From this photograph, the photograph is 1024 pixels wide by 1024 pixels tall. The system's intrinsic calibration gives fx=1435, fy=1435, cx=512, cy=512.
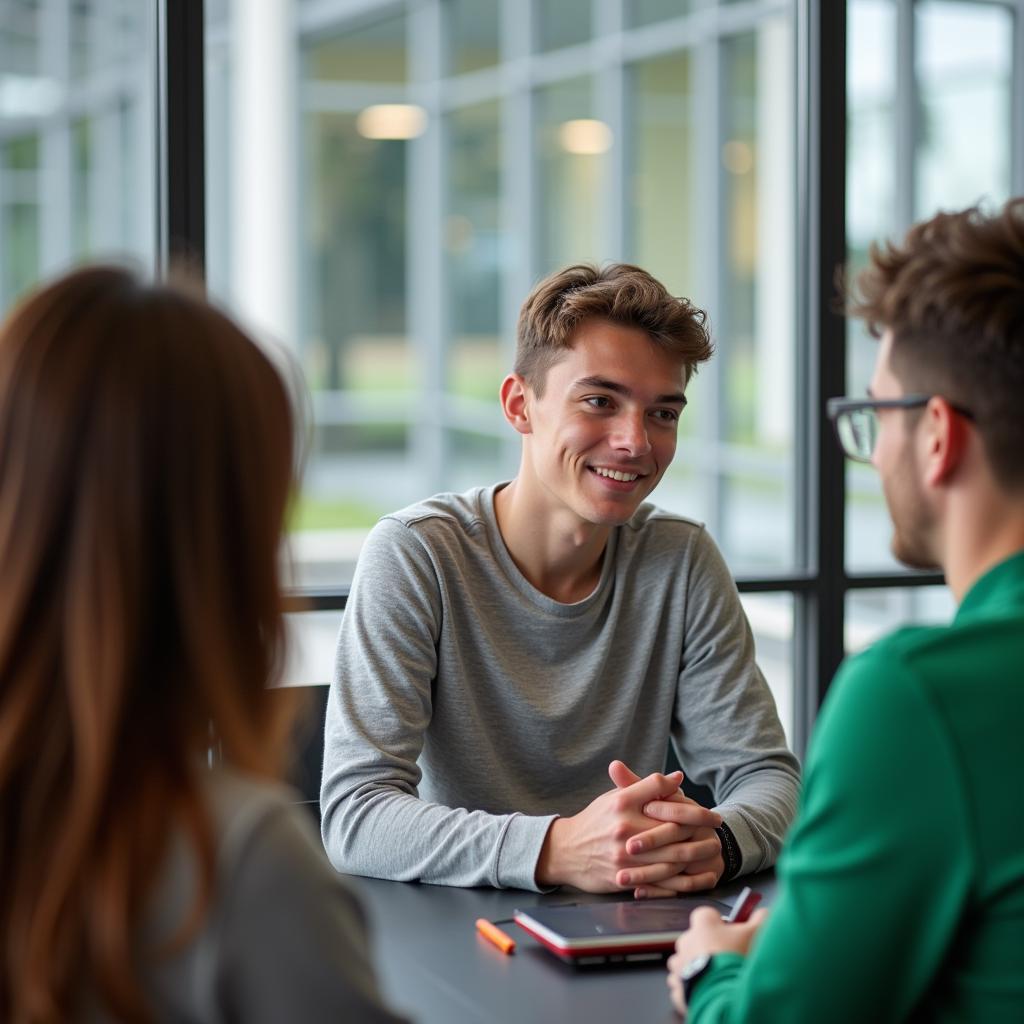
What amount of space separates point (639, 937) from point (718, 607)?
772 mm

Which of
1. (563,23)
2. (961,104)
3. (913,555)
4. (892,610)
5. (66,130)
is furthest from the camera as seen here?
(66,130)

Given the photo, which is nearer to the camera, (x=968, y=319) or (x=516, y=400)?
(x=968, y=319)

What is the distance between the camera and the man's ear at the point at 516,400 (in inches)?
87.4

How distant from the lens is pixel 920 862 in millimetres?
1035

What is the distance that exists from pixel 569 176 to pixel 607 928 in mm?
7254

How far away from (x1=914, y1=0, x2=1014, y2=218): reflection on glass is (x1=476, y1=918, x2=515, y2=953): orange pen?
4.52 meters

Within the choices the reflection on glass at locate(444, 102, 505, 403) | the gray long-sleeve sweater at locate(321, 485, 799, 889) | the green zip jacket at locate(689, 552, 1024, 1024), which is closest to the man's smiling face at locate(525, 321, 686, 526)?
the gray long-sleeve sweater at locate(321, 485, 799, 889)

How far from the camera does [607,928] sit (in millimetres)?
1497

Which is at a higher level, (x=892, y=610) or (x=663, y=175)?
(x=663, y=175)

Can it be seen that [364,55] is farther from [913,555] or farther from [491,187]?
[913,555]

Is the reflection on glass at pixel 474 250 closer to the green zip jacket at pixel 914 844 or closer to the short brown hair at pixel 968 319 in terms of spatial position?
the short brown hair at pixel 968 319

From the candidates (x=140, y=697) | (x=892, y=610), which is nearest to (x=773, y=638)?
(x=892, y=610)

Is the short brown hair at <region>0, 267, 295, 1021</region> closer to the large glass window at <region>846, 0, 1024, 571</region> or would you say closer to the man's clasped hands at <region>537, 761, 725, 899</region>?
the man's clasped hands at <region>537, 761, 725, 899</region>

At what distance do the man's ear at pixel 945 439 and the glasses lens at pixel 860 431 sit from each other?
94 millimetres
